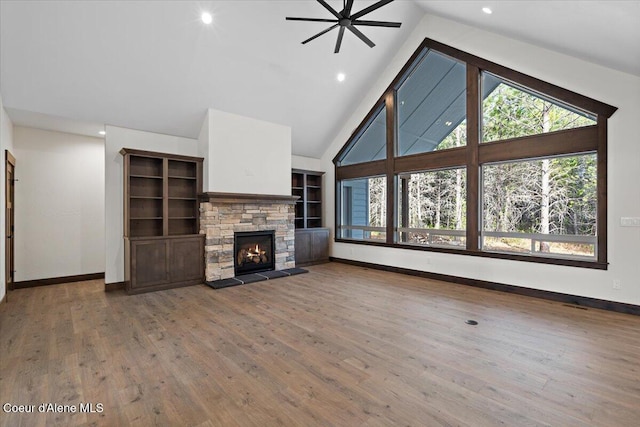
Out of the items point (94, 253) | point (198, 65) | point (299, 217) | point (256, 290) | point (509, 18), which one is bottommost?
point (256, 290)

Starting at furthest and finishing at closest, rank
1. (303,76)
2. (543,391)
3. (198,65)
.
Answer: (303,76) → (198,65) → (543,391)

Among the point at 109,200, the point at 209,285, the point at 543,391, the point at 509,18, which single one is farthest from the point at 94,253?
the point at 509,18

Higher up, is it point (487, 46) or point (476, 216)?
point (487, 46)

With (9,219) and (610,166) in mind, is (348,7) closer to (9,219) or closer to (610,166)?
(610,166)

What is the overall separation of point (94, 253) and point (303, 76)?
5582mm

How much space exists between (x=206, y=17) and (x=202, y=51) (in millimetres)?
579

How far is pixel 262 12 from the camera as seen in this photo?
4578 mm

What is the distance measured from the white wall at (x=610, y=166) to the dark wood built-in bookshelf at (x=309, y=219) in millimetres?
2812

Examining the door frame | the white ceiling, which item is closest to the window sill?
the white ceiling

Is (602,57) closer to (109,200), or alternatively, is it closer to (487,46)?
(487,46)

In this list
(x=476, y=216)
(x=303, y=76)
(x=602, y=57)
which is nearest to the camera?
(x=602, y=57)

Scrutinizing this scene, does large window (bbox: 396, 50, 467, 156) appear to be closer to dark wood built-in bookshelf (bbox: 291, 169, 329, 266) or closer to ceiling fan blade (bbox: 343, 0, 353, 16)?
dark wood built-in bookshelf (bbox: 291, 169, 329, 266)

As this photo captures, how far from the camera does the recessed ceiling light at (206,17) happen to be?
4283mm

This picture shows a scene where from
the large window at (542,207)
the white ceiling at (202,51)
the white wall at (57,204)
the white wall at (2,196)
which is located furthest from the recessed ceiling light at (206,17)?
the large window at (542,207)
